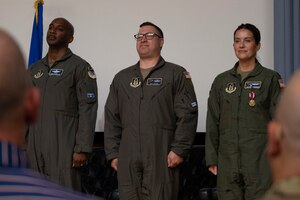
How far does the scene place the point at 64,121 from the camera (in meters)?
4.22

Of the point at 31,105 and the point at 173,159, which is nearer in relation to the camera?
the point at 31,105

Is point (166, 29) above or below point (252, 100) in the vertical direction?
above

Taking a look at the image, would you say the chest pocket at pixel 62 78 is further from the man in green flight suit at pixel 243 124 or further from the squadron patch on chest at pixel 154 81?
the man in green flight suit at pixel 243 124

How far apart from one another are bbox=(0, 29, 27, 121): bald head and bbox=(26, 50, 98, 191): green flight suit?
3.16m

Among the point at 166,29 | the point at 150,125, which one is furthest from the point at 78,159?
the point at 166,29

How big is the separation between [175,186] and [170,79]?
2.33ft

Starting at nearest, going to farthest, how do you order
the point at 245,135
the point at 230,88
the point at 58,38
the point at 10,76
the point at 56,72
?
1. the point at 10,76
2. the point at 245,135
3. the point at 230,88
4. the point at 56,72
5. the point at 58,38

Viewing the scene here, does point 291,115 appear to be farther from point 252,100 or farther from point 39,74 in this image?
point 39,74

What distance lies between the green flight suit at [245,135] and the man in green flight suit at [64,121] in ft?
2.85

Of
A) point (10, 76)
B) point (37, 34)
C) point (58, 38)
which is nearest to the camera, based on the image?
point (10, 76)

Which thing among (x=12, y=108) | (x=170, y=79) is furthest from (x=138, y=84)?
(x=12, y=108)

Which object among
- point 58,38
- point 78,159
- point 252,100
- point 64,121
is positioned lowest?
point 78,159

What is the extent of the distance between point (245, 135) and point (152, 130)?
604 millimetres

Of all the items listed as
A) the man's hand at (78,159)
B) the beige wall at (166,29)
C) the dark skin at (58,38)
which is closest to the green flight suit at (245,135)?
the man's hand at (78,159)
